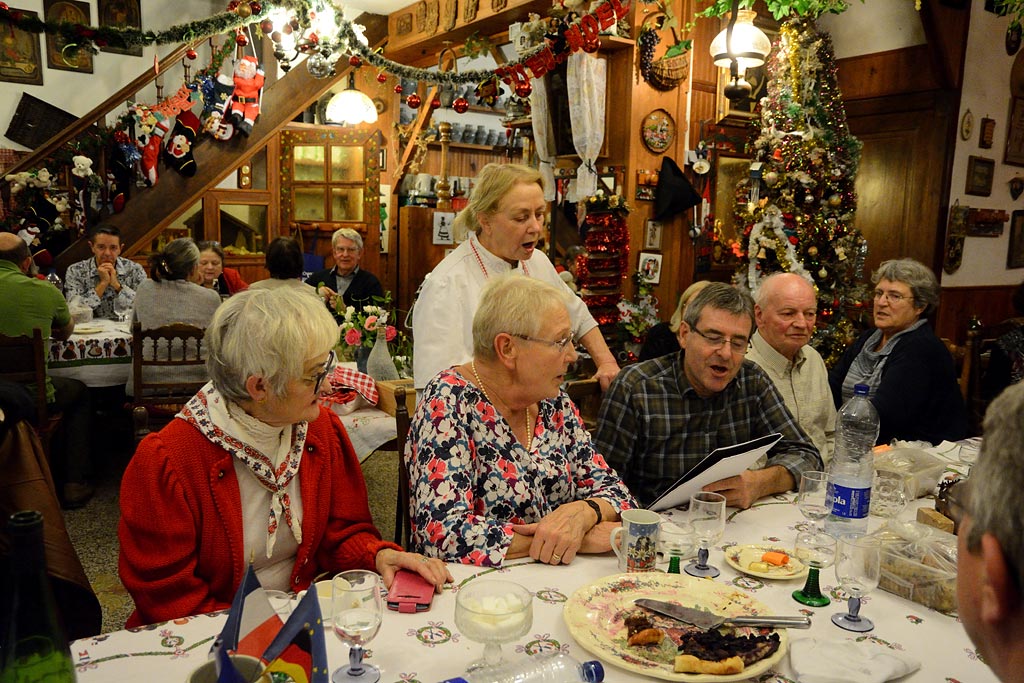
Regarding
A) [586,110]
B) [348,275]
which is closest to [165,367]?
[348,275]

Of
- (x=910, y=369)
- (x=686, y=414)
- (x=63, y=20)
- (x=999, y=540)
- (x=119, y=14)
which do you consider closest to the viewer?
(x=999, y=540)

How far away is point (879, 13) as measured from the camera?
6305 mm

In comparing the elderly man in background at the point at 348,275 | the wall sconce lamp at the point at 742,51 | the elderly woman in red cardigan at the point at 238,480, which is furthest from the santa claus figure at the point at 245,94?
the elderly woman in red cardigan at the point at 238,480

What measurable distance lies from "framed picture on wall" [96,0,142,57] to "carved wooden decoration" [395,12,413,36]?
2.72 metres

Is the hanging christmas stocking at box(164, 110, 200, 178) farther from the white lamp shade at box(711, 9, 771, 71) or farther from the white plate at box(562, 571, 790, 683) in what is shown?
the white plate at box(562, 571, 790, 683)

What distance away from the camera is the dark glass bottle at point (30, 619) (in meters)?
0.90

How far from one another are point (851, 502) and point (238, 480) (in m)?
1.46

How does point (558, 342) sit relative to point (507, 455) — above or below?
above

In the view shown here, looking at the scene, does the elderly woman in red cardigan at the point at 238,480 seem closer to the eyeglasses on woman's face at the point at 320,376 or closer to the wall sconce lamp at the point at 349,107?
the eyeglasses on woman's face at the point at 320,376

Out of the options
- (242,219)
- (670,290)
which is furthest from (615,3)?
(242,219)

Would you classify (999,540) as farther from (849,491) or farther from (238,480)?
(238,480)

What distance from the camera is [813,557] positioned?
1619mm

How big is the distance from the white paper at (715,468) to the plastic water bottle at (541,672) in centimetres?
70

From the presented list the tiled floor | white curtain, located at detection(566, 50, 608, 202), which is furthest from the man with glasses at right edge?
white curtain, located at detection(566, 50, 608, 202)
